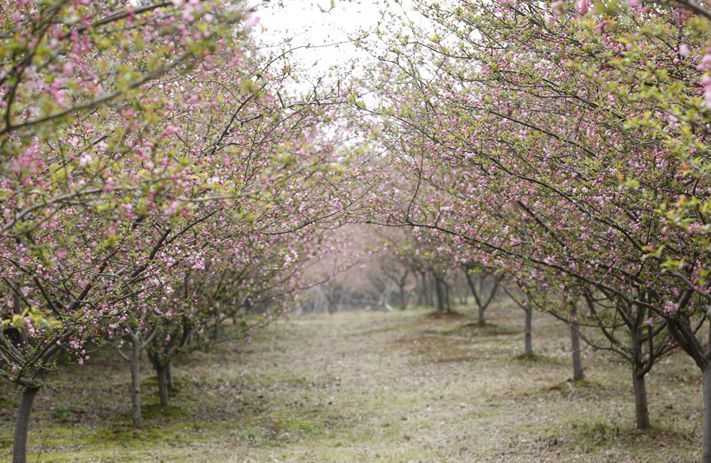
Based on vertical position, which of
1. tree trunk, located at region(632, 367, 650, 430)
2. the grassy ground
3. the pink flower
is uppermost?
the pink flower

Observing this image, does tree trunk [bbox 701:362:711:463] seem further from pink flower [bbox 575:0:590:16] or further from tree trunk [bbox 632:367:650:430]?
pink flower [bbox 575:0:590:16]

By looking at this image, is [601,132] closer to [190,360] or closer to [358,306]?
[190,360]

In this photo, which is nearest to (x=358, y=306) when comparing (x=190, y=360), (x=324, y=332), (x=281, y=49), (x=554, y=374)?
(x=324, y=332)

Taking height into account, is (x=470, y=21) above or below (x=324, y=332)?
above

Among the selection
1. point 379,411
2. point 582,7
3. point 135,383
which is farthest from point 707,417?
point 135,383

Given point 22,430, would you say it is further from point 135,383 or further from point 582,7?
point 582,7

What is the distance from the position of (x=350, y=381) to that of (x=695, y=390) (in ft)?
36.0

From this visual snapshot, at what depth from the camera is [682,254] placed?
25.5 ft

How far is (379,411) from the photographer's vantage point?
17.5 m

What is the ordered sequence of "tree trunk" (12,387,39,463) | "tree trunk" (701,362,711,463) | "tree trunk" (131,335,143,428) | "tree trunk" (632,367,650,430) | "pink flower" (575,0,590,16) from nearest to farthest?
"pink flower" (575,0,590,16), "tree trunk" (701,362,711,463), "tree trunk" (12,387,39,463), "tree trunk" (632,367,650,430), "tree trunk" (131,335,143,428)

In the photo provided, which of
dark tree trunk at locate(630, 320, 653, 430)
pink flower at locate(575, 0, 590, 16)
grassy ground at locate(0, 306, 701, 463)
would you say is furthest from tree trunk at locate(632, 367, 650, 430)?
pink flower at locate(575, 0, 590, 16)

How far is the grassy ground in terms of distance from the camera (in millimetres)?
12414

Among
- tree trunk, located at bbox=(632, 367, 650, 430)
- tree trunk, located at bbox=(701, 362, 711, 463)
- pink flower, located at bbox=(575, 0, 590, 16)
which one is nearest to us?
pink flower, located at bbox=(575, 0, 590, 16)

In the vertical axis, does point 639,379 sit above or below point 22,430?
below
